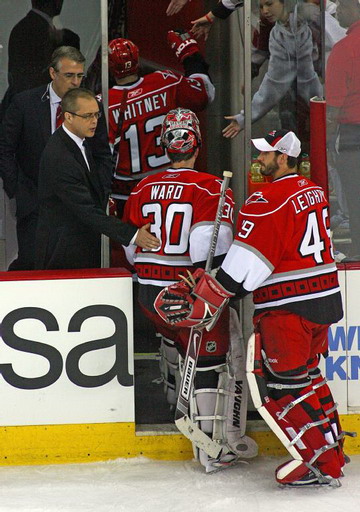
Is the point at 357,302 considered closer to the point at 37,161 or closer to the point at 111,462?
the point at 111,462

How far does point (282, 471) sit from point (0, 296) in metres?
1.30

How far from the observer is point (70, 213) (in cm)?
455

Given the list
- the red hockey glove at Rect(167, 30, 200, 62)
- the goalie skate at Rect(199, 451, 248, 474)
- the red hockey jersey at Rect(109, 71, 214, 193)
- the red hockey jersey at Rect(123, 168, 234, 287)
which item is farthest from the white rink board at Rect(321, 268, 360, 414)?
the red hockey glove at Rect(167, 30, 200, 62)

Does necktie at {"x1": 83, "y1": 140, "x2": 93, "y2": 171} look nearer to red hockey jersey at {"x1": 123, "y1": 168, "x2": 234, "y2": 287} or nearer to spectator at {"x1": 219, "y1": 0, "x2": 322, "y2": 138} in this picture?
red hockey jersey at {"x1": 123, "y1": 168, "x2": 234, "y2": 287}

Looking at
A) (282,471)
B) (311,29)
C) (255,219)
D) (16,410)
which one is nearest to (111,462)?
(16,410)

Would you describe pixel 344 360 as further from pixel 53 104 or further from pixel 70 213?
pixel 53 104

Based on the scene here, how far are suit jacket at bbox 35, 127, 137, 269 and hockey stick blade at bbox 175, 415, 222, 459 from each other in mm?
749

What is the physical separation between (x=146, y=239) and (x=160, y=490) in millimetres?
981

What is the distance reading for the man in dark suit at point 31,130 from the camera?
16.0ft

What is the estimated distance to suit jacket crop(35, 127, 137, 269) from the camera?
4.38m

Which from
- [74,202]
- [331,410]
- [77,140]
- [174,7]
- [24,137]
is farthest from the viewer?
[174,7]

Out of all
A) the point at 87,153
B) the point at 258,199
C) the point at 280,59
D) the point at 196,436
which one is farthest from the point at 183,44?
the point at 196,436

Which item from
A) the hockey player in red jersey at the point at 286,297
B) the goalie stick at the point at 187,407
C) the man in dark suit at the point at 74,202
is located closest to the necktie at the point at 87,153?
the man in dark suit at the point at 74,202

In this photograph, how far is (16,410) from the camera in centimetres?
427
